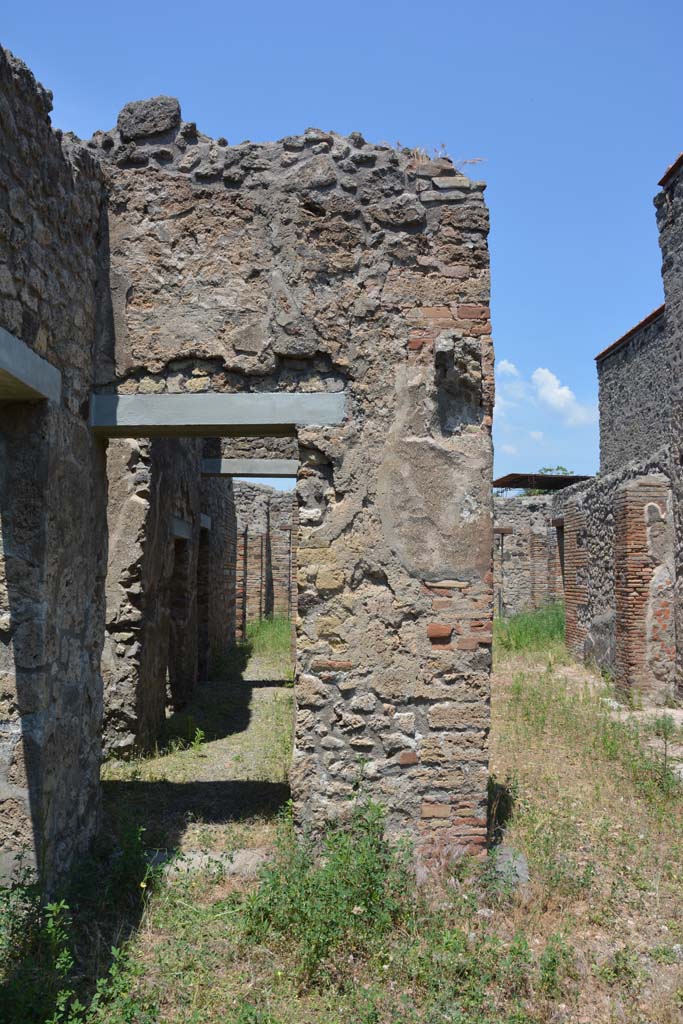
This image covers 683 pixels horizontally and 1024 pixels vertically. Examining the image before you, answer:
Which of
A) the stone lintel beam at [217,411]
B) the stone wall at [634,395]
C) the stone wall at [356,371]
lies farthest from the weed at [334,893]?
the stone wall at [634,395]

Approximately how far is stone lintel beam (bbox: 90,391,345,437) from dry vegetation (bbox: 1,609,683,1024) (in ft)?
6.81

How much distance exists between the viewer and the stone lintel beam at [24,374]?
321 cm

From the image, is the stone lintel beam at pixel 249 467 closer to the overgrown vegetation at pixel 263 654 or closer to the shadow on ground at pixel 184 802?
the overgrown vegetation at pixel 263 654

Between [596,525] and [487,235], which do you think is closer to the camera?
[487,235]

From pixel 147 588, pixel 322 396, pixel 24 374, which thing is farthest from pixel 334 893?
pixel 147 588

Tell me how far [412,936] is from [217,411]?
2742 mm

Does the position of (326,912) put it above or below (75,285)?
below

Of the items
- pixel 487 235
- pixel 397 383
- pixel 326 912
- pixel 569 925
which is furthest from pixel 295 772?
pixel 487 235

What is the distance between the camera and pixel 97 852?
4270 mm

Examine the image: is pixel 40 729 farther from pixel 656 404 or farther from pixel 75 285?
pixel 656 404

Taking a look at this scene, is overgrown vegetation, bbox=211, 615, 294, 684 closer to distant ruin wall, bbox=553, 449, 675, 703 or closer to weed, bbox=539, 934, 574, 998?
distant ruin wall, bbox=553, 449, 675, 703

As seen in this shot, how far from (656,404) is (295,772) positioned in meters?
15.1

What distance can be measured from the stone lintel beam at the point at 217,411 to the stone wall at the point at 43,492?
18 cm

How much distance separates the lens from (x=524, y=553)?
64.2 ft
